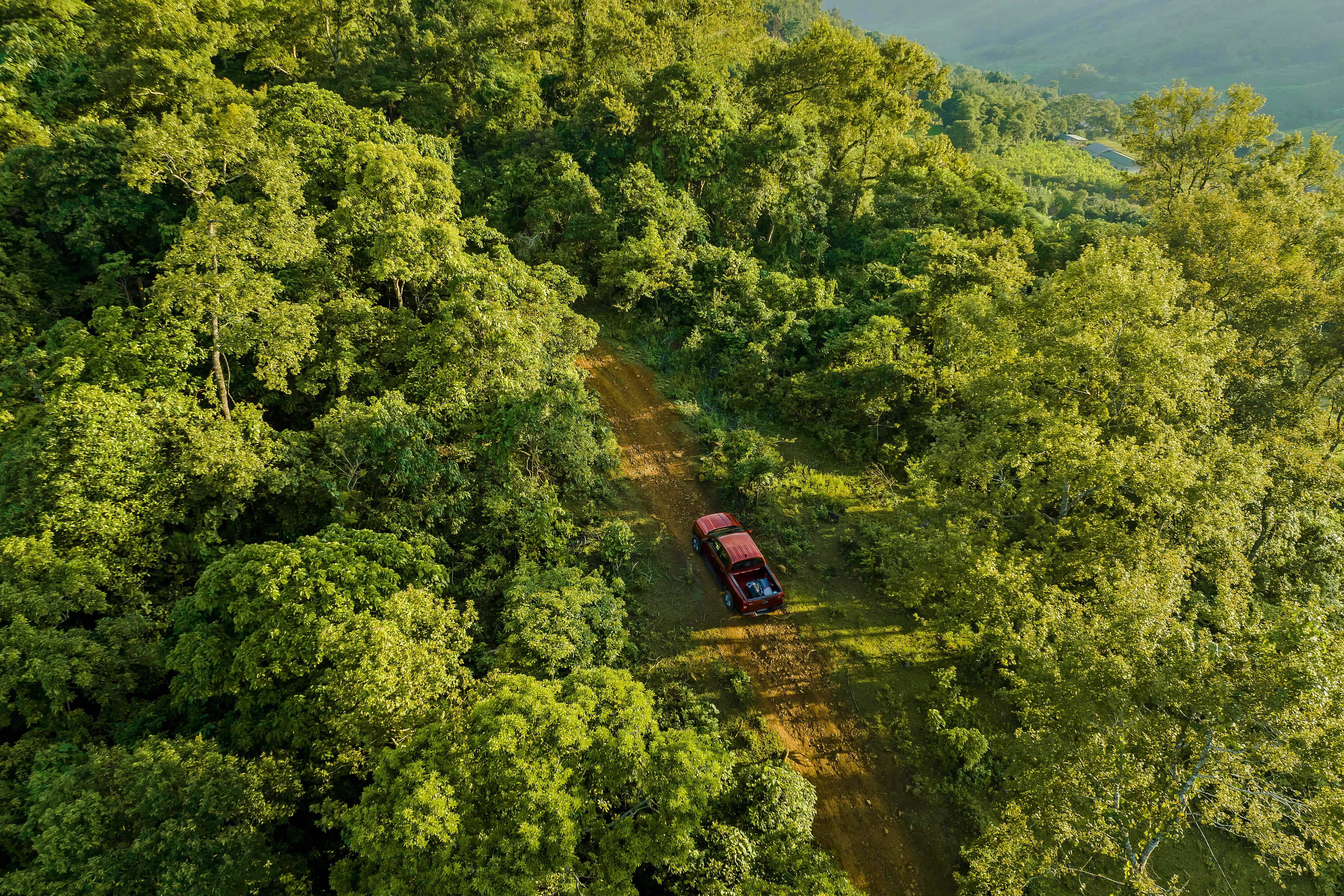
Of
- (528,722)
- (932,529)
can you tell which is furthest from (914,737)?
(528,722)

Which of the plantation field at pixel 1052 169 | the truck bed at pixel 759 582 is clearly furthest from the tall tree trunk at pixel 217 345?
the plantation field at pixel 1052 169

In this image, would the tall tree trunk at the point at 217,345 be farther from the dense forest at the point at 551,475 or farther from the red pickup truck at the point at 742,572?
the red pickup truck at the point at 742,572

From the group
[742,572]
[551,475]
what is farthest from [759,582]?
[551,475]

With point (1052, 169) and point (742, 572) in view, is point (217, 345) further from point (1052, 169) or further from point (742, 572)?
point (1052, 169)

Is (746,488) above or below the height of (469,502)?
below

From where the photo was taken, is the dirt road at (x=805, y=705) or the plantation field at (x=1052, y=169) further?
the plantation field at (x=1052, y=169)

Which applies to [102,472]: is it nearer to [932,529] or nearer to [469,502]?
[469,502]

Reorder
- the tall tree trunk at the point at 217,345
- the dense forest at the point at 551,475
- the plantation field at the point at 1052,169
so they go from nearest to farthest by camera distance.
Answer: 1. the dense forest at the point at 551,475
2. the tall tree trunk at the point at 217,345
3. the plantation field at the point at 1052,169
